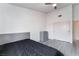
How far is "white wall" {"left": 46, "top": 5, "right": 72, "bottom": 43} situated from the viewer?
46.0 inches

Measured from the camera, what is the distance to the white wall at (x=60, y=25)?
117cm

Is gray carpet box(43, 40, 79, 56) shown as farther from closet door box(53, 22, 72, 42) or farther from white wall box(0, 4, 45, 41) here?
white wall box(0, 4, 45, 41)

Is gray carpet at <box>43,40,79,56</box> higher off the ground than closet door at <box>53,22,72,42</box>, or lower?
lower

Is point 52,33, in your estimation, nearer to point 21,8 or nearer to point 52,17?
point 52,17

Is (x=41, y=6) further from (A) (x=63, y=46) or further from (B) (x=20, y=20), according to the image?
(A) (x=63, y=46)

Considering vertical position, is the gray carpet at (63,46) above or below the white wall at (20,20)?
below

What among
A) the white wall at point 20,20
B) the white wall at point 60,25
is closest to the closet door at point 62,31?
the white wall at point 60,25

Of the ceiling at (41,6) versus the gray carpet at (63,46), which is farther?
the gray carpet at (63,46)

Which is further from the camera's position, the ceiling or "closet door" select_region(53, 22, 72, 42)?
"closet door" select_region(53, 22, 72, 42)

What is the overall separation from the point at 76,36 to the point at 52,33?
0.40m

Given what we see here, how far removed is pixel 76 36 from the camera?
117cm

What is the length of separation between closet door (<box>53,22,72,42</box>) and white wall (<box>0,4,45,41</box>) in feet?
0.78

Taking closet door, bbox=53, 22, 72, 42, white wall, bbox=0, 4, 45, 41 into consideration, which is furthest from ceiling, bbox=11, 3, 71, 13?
closet door, bbox=53, 22, 72, 42

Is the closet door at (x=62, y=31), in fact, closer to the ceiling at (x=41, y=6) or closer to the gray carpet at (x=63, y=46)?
the gray carpet at (x=63, y=46)
